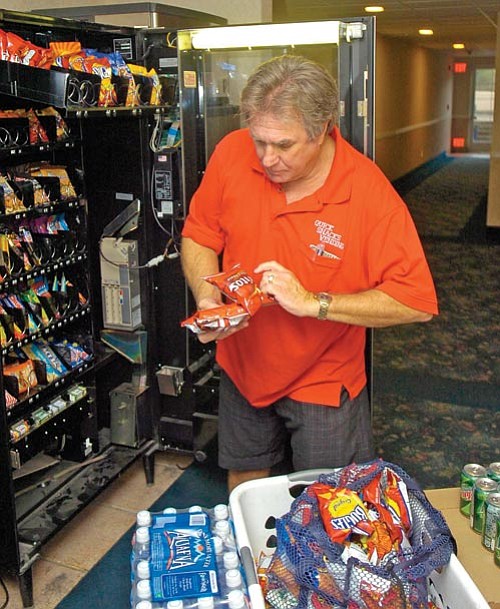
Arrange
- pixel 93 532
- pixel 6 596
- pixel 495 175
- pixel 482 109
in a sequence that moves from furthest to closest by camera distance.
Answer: pixel 482 109, pixel 495 175, pixel 93 532, pixel 6 596

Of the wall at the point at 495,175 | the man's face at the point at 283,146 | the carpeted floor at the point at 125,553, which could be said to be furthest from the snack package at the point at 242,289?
the wall at the point at 495,175

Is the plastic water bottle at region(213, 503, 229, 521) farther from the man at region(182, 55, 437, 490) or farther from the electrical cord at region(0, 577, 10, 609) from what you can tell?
the electrical cord at region(0, 577, 10, 609)

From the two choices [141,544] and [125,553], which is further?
[125,553]

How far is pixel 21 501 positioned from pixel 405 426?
7.12 ft

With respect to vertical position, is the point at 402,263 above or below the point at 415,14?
below

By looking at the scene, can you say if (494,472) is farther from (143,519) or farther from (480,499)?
(143,519)

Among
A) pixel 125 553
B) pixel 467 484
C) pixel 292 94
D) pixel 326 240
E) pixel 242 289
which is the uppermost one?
pixel 292 94

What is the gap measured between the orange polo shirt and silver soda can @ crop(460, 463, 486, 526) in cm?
45

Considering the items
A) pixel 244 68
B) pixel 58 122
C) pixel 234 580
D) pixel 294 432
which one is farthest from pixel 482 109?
pixel 234 580

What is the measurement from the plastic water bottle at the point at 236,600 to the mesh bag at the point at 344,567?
0.18 ft

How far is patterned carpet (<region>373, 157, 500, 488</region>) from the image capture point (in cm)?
397

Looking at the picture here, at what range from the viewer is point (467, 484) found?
212 cm

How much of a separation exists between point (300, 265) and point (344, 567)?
0.95m

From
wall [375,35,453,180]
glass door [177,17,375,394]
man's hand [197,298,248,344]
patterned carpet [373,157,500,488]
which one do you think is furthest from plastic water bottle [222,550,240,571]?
wall [375,35,453,180]
